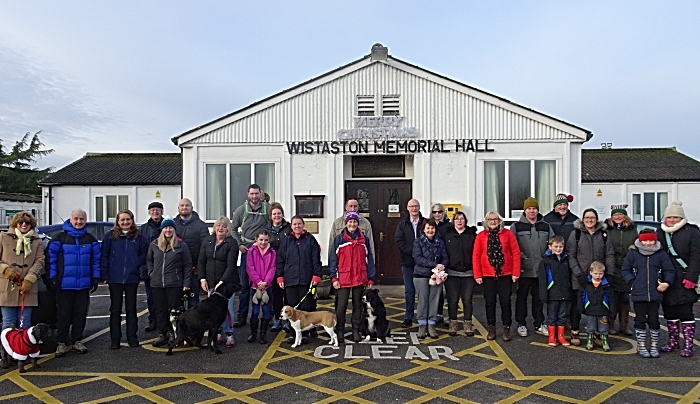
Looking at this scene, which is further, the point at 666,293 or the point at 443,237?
the point at 443,237

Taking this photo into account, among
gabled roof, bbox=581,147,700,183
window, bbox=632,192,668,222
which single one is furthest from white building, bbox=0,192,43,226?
window, bbox=632,192,668,222

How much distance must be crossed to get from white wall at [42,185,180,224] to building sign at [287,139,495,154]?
12.9 m

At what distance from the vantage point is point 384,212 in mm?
12031

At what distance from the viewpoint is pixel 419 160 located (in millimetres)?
11773

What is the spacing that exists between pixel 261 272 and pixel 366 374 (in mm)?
2202

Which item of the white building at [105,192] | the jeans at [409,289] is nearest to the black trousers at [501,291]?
the jeans at [409,289]

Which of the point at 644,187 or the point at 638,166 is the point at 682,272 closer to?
the point at 644,187

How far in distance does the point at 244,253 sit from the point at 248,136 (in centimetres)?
478

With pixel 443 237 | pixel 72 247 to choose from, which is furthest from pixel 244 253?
pixel 443 237

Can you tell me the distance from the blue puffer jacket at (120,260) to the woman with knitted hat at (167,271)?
0.19 metres

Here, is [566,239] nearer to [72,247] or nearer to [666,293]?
[666,293]

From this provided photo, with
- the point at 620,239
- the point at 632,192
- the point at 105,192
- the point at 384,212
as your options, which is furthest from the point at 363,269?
the point at 105,192

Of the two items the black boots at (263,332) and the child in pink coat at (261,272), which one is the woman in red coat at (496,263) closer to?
the child in pink coat at (261,272)

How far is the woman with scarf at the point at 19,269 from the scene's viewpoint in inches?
244
